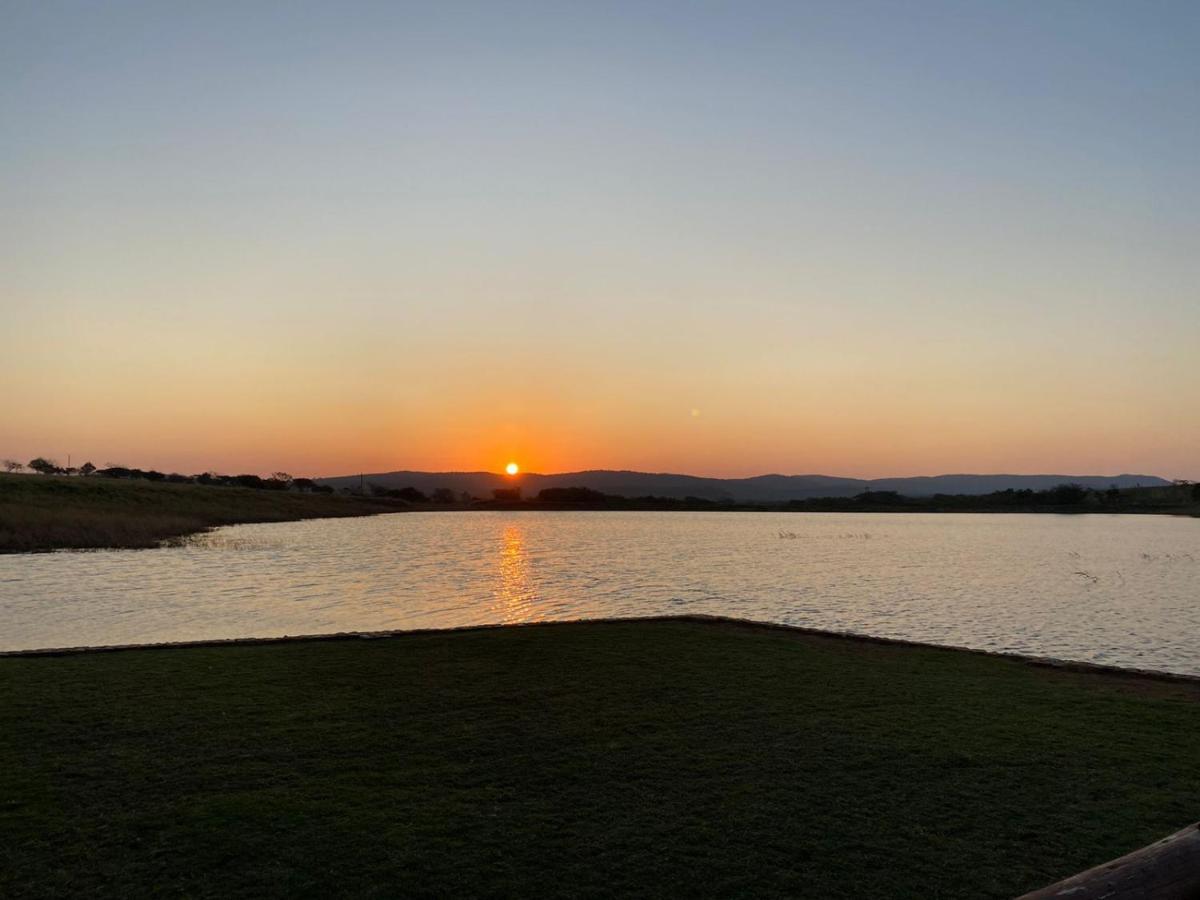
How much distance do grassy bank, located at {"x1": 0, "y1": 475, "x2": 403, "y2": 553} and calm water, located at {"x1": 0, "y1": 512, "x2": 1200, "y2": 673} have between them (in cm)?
543

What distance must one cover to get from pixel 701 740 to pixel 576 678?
11.3ft

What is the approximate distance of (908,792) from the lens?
7.90 m

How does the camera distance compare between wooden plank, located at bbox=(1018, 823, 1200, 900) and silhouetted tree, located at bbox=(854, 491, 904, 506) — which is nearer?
wooden plank, located at bbox=(1018, 823, 1200, 900)

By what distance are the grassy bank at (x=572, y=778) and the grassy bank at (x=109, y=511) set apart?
40535mm

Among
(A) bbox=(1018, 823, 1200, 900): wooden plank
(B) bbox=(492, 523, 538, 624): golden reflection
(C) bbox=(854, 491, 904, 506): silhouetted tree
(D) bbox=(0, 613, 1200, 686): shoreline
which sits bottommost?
(B) bbox=(492, 523, 538, 624): golden reflection

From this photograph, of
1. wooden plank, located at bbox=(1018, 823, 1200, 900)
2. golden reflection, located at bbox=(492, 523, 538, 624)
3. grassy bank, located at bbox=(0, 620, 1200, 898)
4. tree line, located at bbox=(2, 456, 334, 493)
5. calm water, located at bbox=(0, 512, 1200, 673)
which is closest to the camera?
wooden plank, located at bbox=(1018, 823, 1200, 900)

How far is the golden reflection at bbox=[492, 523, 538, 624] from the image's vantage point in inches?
952

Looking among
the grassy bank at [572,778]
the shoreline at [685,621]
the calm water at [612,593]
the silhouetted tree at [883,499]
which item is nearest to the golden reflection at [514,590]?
the calm water at [612,593]

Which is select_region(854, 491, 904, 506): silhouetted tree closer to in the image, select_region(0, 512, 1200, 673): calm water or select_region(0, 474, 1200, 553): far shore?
select_region(0, 474, 1200, 553): far shore

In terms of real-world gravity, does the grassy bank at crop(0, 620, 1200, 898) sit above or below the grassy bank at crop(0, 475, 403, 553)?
below

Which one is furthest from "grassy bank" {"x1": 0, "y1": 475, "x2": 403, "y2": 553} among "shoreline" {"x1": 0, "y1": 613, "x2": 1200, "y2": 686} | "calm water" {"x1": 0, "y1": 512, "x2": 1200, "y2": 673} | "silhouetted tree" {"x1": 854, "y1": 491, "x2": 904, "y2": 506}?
"silhouetted tree" {"x1": 854, "y1": 491, "x2": 904, "y2": 506}

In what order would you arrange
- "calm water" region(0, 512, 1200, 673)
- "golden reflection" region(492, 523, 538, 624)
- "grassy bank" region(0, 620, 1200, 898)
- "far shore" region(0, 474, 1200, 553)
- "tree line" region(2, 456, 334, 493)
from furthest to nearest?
"tree line" region(2, 456, 334, 493) → "far shore" region(0, 474, 1200, 553) → "golden reflection" region(492, 523, 538, 624) → "calm water" region(0, 512, 1200, 673) → "grassy bank" region(0, 620, 1200, 898)

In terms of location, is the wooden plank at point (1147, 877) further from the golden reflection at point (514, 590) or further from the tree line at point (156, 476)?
the tree line at point (156, 476)

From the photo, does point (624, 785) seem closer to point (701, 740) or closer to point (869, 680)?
point (701, 740)
